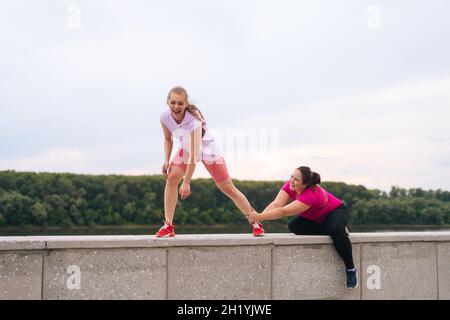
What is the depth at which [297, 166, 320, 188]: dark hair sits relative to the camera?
591cm

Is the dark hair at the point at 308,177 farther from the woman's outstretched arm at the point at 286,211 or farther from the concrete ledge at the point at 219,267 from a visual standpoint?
the concrete ledge at the point at 219,267

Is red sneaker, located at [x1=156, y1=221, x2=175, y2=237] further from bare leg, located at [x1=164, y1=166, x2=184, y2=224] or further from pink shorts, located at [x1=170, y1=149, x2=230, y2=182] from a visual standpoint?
pink shorts, located at [x1=170, y1=149, x2=230, y2=182]

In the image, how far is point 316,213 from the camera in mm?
5988

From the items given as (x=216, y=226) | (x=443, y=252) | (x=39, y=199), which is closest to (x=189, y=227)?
(x=216, y=226)

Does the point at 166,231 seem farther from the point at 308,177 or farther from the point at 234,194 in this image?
the point at 308,177

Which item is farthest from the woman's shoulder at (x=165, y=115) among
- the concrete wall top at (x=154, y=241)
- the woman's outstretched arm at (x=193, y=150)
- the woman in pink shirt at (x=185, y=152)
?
the concrete wall top at (x=154, y=241)

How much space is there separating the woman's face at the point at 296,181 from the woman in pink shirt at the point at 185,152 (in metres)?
0.60

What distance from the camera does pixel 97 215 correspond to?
7525 cm

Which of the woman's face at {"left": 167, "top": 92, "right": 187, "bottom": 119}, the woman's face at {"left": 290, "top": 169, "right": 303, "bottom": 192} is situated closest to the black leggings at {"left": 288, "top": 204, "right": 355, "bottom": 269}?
the woman's face at {"left": 290, "top": 169, "right": 303, "bottom": 192}

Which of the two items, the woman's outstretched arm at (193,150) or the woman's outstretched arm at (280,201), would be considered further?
the woman's outstretched arm at (280,201)

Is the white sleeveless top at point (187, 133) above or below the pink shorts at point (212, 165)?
above

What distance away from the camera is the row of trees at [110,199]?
6888 cm

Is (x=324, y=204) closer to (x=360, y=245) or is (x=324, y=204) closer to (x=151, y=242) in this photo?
(x=360, y=245)

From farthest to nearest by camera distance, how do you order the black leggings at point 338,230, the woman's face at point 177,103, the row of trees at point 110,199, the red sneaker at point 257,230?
1. the row of trees at point 110,199
2. the red sneaker at point 257,230
3. the black leggings at point 338,230
4. the woman's face at point 177,103
